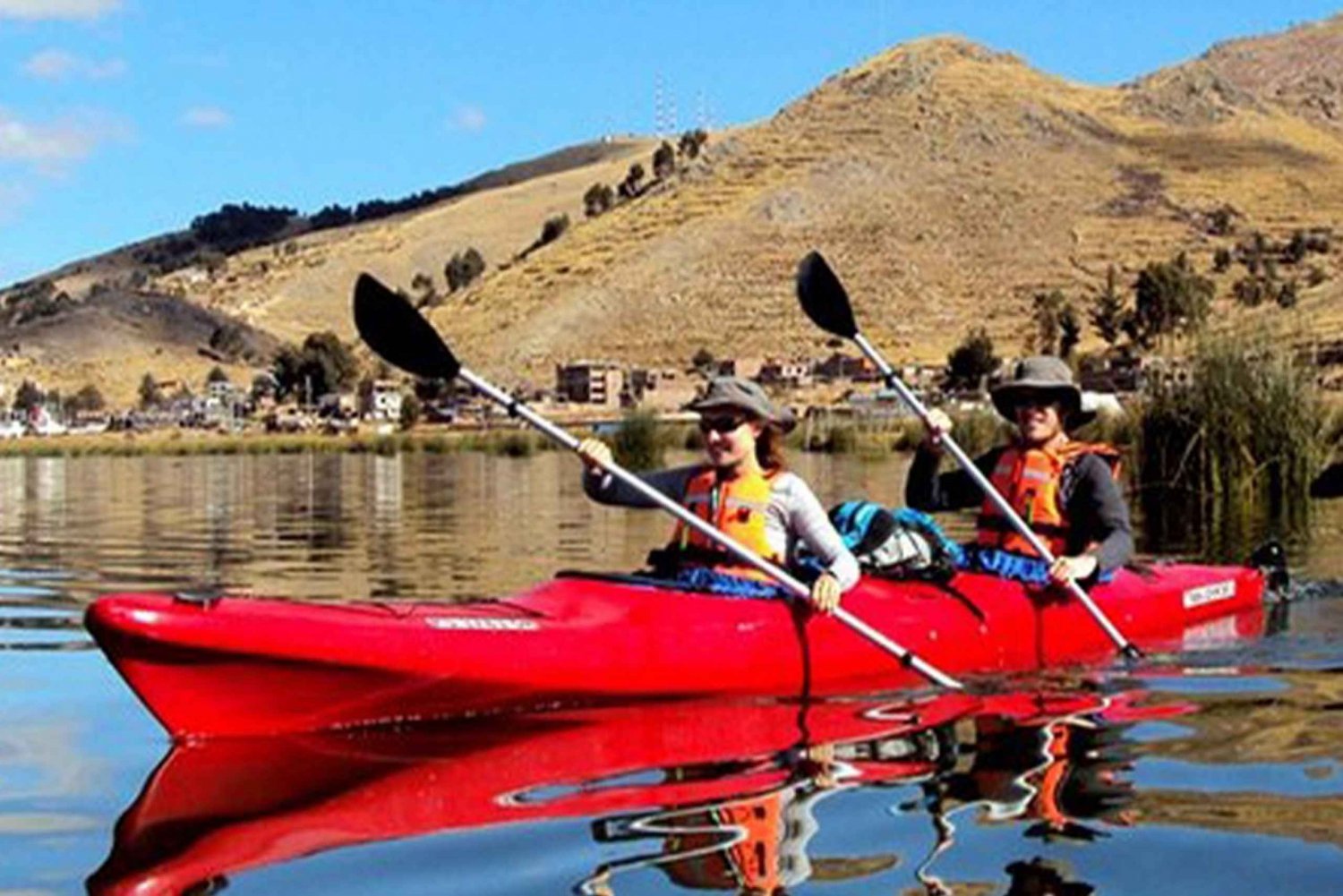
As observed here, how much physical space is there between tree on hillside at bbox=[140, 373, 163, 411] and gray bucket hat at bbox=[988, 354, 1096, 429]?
94902 millimetres

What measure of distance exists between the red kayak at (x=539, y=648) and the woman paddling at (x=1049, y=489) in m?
0.28

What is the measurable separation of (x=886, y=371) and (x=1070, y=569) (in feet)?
4.84

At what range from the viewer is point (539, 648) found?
23.3ft

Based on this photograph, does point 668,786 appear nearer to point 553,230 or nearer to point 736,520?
point 736,520

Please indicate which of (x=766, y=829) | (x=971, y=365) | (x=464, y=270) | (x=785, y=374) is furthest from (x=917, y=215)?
(x=766, y=829)

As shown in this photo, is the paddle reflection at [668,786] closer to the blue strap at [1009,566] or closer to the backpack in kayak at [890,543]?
the backpack in kayak at [890,543]

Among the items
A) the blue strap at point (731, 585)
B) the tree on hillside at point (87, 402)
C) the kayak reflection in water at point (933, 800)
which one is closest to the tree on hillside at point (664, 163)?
the tree on hillside at point (87, 402)

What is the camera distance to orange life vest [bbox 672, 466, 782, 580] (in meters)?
7.83

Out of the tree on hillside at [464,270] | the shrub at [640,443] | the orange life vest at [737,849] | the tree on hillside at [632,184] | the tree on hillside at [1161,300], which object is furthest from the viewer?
the tree on hillside at [632,184]

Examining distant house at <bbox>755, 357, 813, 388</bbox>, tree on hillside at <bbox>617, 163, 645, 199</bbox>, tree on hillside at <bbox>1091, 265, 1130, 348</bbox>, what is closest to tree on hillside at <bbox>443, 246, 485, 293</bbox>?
tree on hillside at <bbox>617, 163, 645, 199</bbox>

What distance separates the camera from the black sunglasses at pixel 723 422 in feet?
25.4

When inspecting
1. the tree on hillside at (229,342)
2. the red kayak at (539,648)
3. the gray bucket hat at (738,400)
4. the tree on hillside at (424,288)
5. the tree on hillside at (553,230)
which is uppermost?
the tree on hillside at (553,230)

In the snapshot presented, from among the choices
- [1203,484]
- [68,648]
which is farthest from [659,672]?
[1203,484]

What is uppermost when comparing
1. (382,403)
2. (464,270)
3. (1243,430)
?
(464,270)
